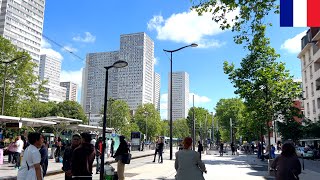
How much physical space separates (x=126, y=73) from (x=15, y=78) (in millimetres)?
40696

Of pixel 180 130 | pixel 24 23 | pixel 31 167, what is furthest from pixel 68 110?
pixel 31 167

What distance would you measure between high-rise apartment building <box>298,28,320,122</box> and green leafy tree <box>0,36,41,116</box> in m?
40.3

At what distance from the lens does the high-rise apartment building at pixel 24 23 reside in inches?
5143

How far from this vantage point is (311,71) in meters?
57.9

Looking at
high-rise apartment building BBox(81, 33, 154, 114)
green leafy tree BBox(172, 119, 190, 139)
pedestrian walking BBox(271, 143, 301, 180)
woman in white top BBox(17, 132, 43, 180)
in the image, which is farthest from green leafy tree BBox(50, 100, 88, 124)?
pedestrian walking BBox(271, 143, 301, 180)

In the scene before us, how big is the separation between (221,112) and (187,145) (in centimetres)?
9648

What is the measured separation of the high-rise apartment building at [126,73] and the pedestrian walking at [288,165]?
19926mm

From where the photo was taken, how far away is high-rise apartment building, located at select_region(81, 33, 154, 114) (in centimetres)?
5556

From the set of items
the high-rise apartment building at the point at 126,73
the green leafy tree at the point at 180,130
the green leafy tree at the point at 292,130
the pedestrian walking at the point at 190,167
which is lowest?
the pedestrian walking at the point at 190,167

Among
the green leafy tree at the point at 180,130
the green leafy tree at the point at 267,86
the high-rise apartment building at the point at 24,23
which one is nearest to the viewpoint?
the green leafy tree at the point at 267,86

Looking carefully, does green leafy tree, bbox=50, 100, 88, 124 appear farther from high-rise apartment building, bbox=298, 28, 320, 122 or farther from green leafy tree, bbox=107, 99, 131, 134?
high-rise apartment building, bbox=298, 28, 320, 122

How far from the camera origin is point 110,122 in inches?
3002

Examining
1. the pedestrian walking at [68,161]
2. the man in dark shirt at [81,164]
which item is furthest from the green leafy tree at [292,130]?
the man in dark shirt at [81,164]

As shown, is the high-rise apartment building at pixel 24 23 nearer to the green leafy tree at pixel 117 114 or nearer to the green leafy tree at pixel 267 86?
the green leafy tree at pixel 117 114
